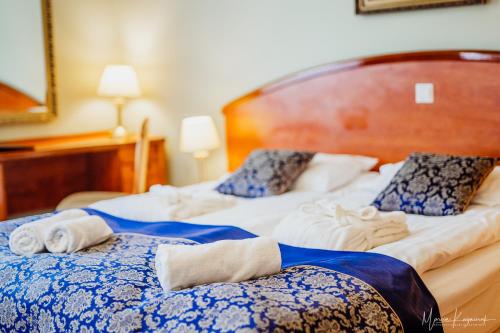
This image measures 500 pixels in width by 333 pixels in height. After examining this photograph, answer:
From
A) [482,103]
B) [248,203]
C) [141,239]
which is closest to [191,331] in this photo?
[141,239]

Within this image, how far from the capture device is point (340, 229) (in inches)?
90.9

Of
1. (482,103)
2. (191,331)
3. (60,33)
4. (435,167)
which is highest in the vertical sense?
(60,33)

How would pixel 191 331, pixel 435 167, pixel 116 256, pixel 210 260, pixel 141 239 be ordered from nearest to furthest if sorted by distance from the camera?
pixel 191 331 < pixel 210 260 < pixel 116 256 < pixel 141 239 < pixel 435 167

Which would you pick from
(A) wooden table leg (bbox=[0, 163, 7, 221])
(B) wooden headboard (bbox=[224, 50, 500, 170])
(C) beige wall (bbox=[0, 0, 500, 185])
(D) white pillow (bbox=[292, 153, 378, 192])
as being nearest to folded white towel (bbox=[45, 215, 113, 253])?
(D) white pillow (bbox=[292, 153, 378, 192])

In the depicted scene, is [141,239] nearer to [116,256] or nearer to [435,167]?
[116,256]

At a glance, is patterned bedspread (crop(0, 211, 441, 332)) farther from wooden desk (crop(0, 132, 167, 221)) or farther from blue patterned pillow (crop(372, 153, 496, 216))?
wooden desk (crop(0, 132, 167, 221))

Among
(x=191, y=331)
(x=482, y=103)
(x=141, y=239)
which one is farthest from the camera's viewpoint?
(x=482, y=103)

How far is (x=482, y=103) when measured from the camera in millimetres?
3154

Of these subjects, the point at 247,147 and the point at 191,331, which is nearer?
the point at 191,331

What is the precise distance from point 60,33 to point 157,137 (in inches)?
37.9

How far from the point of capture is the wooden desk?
4.32m

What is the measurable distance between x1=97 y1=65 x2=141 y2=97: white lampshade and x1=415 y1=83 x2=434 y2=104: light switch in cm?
210

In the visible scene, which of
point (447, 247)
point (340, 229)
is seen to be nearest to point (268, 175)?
point (340, 229)

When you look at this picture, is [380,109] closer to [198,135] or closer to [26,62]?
[198,135]
